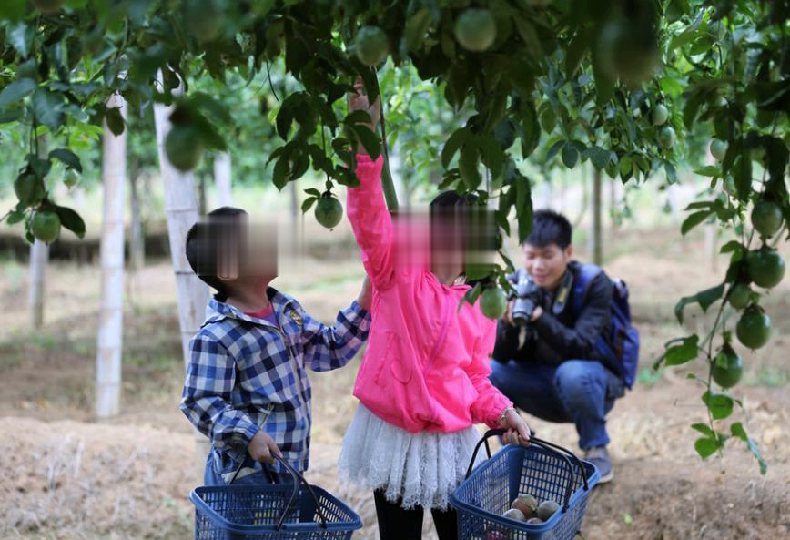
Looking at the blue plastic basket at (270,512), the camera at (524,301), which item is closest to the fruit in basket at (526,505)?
the blue plastic basket at (270,512)

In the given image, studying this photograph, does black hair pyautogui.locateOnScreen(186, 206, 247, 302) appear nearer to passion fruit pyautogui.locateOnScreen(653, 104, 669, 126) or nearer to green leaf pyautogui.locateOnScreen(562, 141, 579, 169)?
green leaf pyautogui.locateOnScreen(562, 141, 579, 169)

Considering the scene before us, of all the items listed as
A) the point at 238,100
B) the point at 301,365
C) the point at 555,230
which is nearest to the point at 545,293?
the point at 555,230

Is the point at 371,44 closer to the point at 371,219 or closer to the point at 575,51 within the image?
the point at 575,51

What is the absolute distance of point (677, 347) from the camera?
54.9 inches

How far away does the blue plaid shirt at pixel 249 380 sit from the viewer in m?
1.98

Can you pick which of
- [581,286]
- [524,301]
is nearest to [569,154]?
[524,301]

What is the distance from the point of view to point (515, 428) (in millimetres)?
2217

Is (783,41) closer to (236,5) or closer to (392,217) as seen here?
(236,5)

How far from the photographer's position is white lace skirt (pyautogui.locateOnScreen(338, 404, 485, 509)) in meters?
2.19

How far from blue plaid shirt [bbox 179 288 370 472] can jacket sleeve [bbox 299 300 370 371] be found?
0.03m

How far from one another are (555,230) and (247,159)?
6.76 metres

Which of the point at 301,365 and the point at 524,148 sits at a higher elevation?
the point at 524,148

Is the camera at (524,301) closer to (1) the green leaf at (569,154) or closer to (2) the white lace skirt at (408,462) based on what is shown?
(2) the white lace skirt at (408,462)

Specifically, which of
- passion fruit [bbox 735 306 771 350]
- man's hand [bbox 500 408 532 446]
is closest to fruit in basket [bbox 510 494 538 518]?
man's hand [bbox 500 408 532 446]
